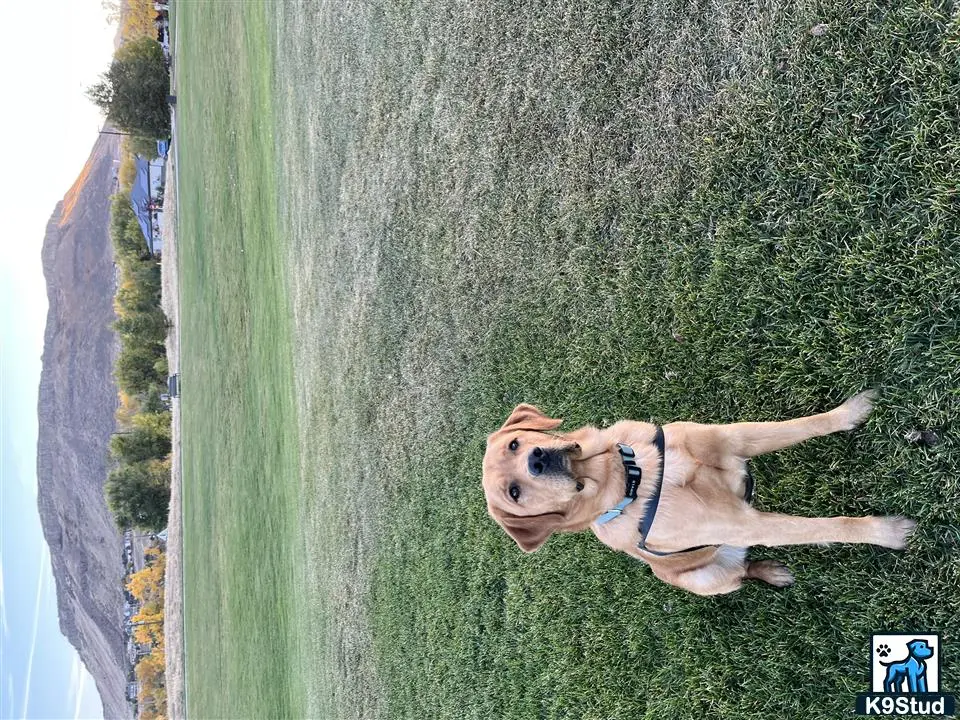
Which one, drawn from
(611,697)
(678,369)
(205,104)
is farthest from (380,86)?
(205,104)

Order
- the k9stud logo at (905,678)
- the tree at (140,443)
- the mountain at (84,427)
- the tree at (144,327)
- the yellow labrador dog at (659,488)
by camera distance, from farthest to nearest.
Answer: the mountain at (84,427) < the tree at (144,327) < the tree at (140,443) < the yellow labrador dog at (659,488) < the k9stud logo at (905,678)

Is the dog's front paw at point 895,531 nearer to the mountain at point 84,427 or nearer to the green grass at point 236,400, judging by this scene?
the green grass at point 236,400

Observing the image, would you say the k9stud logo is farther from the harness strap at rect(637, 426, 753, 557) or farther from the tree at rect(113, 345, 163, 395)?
the tree at rect(113, 345, 163, 395)

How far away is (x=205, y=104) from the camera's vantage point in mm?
18781

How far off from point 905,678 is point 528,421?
2.13 metres

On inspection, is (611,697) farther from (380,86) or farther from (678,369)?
(380,86)

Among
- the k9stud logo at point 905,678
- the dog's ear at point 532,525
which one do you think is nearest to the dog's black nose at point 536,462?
the dog's ear at point 532,525

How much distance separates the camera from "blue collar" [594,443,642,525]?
3.05 metres

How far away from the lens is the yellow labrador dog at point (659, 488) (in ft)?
9.87

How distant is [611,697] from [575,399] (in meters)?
2.00

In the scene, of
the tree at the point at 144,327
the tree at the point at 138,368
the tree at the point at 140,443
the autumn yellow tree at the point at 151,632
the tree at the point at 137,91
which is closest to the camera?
the tree at the point at 137,91

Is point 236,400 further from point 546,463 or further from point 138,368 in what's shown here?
point 138,368

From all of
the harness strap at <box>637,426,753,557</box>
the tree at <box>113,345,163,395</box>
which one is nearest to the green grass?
the harness strap at <box>637,426,753,557</box>

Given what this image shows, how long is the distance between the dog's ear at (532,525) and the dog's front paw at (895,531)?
148 cm
